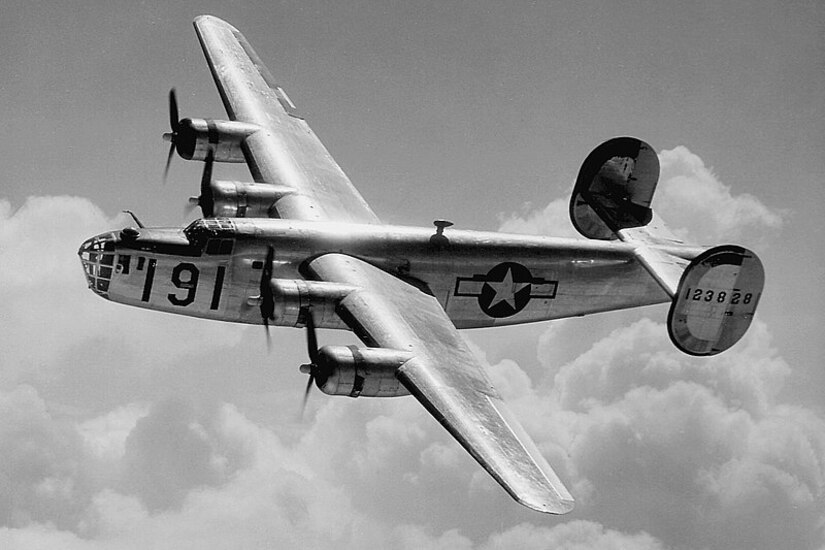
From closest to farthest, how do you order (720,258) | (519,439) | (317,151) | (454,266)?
(519,439) < (720,258) < (454,266) < (317,151)

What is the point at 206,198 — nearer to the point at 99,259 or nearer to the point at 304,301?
the point at 99,259

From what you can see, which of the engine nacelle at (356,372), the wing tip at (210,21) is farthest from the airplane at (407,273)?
the wing tip at (210,21)

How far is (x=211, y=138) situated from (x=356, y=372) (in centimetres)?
1315

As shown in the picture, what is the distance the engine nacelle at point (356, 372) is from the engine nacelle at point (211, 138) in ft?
40.5

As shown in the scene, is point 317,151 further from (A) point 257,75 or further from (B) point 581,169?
(B) point 581,169

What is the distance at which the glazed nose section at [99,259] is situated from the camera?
81.0 ft

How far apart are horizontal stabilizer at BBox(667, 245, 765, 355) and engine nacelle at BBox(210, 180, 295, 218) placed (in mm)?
11872

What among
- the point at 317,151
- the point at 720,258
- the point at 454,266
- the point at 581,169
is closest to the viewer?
the point at 720,258

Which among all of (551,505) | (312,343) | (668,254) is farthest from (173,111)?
(551,505)

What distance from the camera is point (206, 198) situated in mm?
27734

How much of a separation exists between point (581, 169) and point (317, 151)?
8.90m

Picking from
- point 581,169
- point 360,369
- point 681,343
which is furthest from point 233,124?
point 681,343

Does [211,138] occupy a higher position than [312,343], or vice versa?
[211,138]

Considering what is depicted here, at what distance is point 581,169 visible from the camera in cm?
3066
